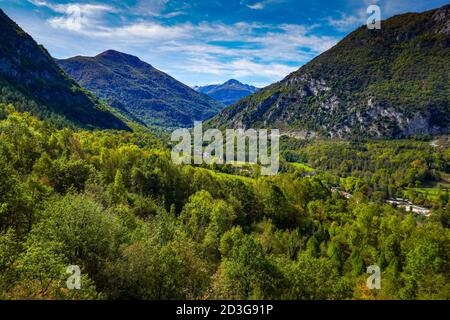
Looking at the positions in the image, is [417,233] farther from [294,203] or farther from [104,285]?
[104,285]

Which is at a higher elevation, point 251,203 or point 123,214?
point 123,214

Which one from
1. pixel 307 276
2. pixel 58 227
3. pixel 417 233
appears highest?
pixel 58 227

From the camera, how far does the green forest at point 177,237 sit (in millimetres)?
31578

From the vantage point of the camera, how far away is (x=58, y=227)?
33.6m

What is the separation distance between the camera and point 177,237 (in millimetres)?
43250

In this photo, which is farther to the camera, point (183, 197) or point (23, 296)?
point (183, 197)

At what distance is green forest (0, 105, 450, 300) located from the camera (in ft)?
104
